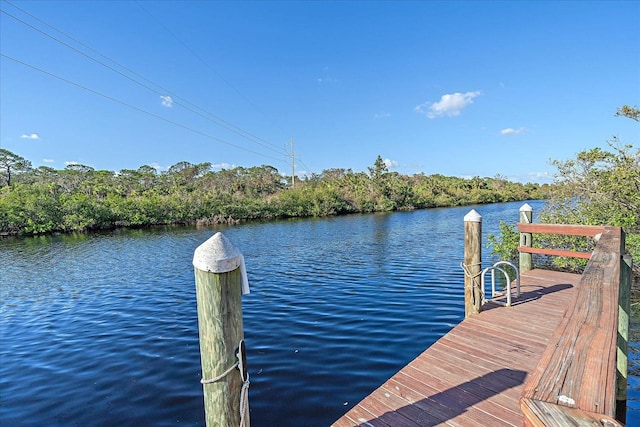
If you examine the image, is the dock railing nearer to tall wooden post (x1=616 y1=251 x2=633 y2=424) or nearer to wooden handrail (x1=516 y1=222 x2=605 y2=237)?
tall wooden post (x1=616 y1=251 x2=633 y2=424)

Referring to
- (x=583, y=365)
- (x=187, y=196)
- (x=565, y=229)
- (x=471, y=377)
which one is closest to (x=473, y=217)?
(x=565, y=229)

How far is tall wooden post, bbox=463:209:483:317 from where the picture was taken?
4512 mm

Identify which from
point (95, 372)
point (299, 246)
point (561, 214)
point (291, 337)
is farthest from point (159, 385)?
point (299, 246)

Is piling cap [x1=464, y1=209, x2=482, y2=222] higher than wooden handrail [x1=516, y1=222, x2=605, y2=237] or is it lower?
higher

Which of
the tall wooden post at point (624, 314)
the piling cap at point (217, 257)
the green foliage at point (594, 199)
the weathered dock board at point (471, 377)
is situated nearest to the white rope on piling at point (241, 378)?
the piling cap at point (217, 257)

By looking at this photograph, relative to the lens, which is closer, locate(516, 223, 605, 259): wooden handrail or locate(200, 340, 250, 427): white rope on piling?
locate(200, 340, 250, 427): white rope on piling

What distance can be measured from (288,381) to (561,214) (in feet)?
32.7

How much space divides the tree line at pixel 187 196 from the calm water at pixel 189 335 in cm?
786

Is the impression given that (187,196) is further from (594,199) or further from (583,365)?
(583,365)

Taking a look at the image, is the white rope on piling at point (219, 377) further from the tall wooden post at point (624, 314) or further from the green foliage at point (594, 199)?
the green foliage at point (594, 199)

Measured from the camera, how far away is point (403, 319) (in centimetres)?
649

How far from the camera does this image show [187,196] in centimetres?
3712

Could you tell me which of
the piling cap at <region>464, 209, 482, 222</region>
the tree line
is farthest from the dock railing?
the tree line

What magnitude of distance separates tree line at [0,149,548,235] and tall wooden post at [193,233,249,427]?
1278 cm
